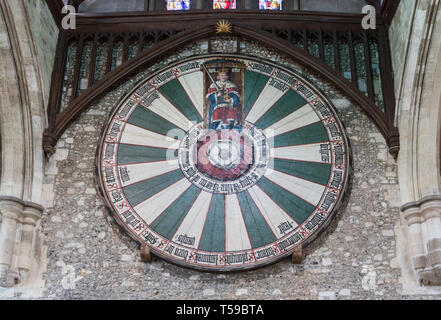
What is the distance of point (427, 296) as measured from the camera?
690 cm

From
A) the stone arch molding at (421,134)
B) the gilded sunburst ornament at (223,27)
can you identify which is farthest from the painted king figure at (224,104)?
the stone arch molding at (421,134)

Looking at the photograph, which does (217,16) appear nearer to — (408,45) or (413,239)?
(408,45)

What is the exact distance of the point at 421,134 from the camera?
752 centimetres

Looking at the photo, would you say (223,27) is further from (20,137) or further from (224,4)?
(20,137)

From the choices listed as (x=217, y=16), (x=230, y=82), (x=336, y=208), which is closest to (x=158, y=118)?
(x=230, y=82)

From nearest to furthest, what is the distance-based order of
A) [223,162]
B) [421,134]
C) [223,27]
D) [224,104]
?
[421,134]
[223,162]
[224,104]
[223,27]

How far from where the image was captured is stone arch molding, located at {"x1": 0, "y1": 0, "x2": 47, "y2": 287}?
7.18 metres

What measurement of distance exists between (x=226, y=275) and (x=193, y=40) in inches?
109

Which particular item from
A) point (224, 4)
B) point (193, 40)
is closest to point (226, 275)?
point (193, 40)

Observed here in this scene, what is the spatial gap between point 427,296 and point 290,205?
1542 mm
